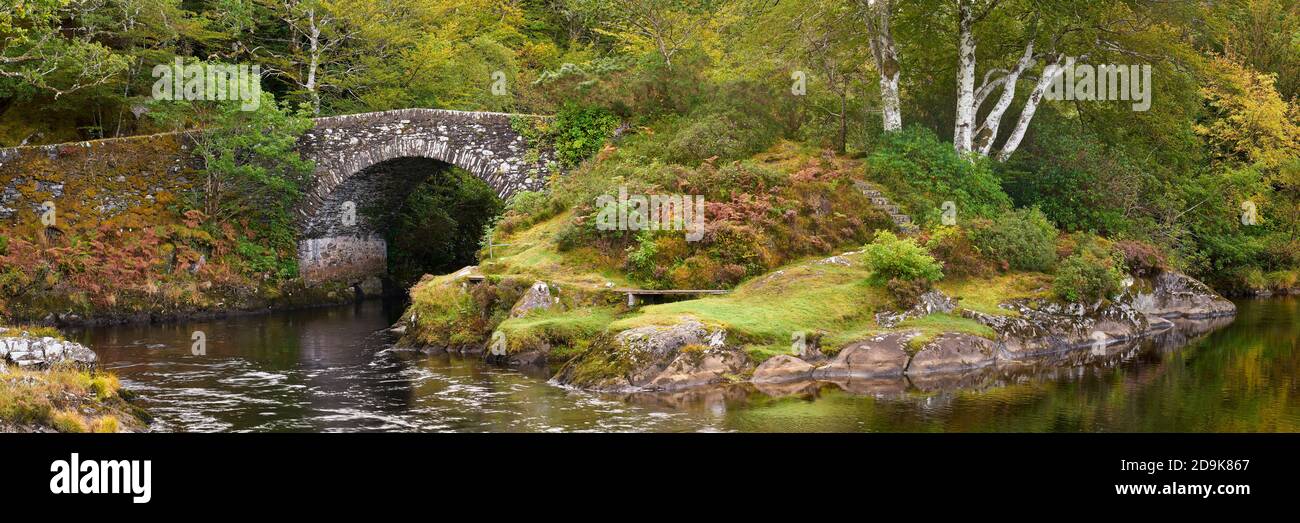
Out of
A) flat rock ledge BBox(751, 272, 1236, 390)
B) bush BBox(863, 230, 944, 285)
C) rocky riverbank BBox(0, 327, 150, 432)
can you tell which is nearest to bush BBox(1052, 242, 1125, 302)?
flat rock ledge BBox(751, 272, 1236, 390)

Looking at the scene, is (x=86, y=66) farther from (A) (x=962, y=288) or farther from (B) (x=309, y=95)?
(A) (x=962, y=288)

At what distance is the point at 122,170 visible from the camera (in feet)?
105

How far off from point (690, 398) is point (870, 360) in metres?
3.67

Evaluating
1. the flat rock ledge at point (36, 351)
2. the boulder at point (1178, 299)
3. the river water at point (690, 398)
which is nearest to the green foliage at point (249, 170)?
the river water at point (690, 398)

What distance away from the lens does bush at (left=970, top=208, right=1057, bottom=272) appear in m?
24.1

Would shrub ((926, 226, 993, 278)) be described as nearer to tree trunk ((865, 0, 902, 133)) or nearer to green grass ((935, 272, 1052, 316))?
green grass ((935, 272, 1052, 316))

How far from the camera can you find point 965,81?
28328 millimetres

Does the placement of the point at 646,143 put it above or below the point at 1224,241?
above

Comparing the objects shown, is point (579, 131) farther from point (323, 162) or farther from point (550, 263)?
point (323, 162)

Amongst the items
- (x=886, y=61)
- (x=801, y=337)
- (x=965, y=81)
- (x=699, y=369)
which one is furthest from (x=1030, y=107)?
(x=699, y=369)

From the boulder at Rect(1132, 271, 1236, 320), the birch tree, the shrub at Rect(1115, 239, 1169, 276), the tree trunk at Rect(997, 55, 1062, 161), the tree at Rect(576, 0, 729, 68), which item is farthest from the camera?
the birch tree

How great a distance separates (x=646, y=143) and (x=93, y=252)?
14070 mm

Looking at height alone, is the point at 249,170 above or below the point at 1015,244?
above
